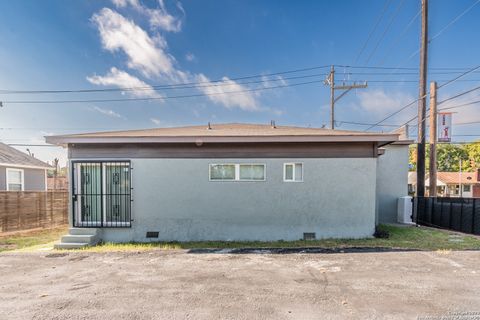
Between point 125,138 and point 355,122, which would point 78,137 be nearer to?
point 125,138

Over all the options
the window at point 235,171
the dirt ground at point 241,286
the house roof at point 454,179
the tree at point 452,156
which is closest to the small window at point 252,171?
the window at point 235,171

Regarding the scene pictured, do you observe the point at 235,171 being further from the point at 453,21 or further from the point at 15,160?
the point at 15,160

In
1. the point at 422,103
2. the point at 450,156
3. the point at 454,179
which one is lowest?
the point at 454,179

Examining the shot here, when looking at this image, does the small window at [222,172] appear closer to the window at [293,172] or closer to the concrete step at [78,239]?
the window at [293,172]

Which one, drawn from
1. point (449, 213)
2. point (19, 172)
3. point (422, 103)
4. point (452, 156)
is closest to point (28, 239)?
point (19, 172)

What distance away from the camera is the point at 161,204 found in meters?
6.67

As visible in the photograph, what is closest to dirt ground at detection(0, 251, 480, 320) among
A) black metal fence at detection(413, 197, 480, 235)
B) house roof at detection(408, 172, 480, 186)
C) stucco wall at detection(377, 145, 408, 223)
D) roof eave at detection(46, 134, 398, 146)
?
roof eave at detection(46, 134, 398, 146)

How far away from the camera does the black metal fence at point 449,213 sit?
25.1 feet

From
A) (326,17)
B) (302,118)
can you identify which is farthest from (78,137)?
(302,118)

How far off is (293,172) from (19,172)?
1416 cm

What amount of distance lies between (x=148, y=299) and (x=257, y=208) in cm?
379

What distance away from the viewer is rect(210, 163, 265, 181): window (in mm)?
6723

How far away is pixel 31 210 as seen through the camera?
8945mm

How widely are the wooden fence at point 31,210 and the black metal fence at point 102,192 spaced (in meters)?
3.72
